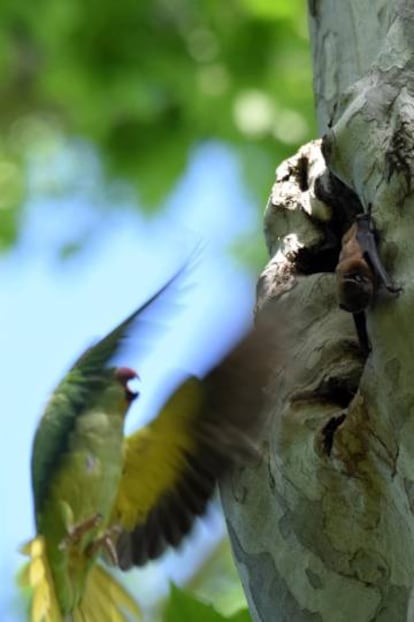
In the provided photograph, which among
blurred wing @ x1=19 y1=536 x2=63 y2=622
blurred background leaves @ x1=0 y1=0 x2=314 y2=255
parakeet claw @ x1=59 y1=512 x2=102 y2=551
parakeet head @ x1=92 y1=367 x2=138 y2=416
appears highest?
parakeet head @ x1=92 y1=367 x2=138 y2=416

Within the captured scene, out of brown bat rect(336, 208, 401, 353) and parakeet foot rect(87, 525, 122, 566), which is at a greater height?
brown bat rect(336, 208, 401, 353)

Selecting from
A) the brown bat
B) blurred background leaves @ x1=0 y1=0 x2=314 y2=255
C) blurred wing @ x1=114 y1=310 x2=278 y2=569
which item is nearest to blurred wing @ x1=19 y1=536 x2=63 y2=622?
blurred wing @ x1=114 y1=310 x2=278 y2=569

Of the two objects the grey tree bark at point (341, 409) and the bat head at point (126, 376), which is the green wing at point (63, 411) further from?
the grey tree bark at point (341, 409)

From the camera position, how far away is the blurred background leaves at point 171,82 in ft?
11.4

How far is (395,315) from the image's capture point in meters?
1.22

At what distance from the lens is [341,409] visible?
1.37m

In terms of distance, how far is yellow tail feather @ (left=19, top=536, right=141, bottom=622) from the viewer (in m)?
1.68

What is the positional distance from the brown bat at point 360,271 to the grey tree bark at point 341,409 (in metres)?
0.01

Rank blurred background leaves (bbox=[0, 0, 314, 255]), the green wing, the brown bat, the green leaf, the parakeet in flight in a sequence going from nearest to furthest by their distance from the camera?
the brown bat
the green leaf
the parakeet in flight
the green wing
blurred background leaves (bbox=[0, 0, 314, 255])

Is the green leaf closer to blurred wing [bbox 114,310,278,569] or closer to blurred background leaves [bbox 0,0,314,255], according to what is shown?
Answer: blurred wing [bbox 114,310,278,569]

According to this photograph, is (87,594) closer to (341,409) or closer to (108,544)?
(108,544)

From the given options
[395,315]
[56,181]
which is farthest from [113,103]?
[395,315]

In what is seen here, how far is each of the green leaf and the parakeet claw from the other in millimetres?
271

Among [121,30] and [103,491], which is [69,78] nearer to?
[121,30]
